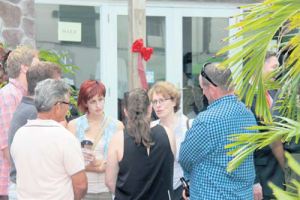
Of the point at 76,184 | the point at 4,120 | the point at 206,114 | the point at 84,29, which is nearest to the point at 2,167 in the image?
the point at 4,120

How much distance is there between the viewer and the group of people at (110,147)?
3207 millimetres

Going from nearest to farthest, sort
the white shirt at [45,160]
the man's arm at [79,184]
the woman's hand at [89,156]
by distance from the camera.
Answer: the white shirt at [45,160]
the man's arm at [79,184]
the woman's hand at [89,156]

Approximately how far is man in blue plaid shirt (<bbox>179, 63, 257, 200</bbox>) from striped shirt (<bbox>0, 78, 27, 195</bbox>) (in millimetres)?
1470

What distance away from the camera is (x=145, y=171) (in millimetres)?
3605

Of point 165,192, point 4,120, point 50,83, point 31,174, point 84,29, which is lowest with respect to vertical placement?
point 165,192

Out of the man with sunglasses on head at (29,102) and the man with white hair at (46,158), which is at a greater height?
the man with sunglasses on head at (29,102)

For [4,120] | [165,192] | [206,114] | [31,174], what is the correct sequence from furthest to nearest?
[4,120]
[165,192]
[206,114]
[31,174]

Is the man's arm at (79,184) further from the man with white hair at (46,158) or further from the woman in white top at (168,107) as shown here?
the woman in white top at (168,107)

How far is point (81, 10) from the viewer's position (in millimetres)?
7434

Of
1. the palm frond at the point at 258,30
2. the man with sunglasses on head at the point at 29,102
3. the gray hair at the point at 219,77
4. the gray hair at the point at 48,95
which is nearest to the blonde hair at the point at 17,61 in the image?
the man with sunglasses on head at the point at 29,102

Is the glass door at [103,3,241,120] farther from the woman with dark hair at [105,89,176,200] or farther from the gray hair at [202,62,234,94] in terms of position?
the gray hair at [202,62,234,94]

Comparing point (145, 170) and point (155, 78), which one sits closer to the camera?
point (145, 170)

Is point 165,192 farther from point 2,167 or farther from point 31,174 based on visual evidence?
point 2,167

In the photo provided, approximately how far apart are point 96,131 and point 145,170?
0.80 meters
